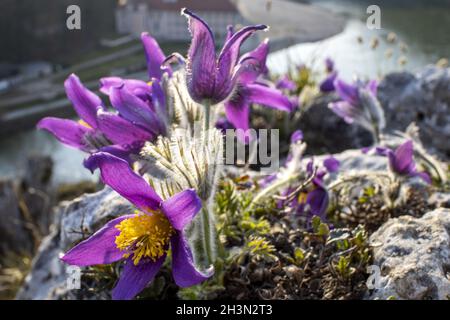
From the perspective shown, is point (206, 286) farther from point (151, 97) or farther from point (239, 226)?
point (151, 97)

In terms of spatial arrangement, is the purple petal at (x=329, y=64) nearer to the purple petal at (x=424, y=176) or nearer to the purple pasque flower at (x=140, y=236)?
the purple petal at (x=424, y=176)

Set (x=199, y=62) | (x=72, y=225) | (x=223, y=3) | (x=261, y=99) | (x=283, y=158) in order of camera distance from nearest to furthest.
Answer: (x=199, y=62), (x=261, y=99), (x=72, y=225), (x=283, y=158), (x=223, y=3)

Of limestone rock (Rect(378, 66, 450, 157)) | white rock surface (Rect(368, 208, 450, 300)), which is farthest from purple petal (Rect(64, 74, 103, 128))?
limestone rock (Rect(378, 66, 450, 157))

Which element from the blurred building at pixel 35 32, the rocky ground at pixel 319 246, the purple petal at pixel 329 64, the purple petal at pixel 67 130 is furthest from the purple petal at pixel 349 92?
the blurred building at pixel 35 32

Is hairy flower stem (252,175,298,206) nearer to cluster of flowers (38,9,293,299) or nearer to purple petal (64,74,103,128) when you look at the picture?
cluster of flowers (38,9,293,299)

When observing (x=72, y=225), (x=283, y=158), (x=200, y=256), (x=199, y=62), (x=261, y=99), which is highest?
(x=199, y=62)

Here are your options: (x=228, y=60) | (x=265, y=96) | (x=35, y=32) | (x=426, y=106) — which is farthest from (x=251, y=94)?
(x=35, y=32)

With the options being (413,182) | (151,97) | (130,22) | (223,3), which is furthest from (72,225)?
(130,22)
